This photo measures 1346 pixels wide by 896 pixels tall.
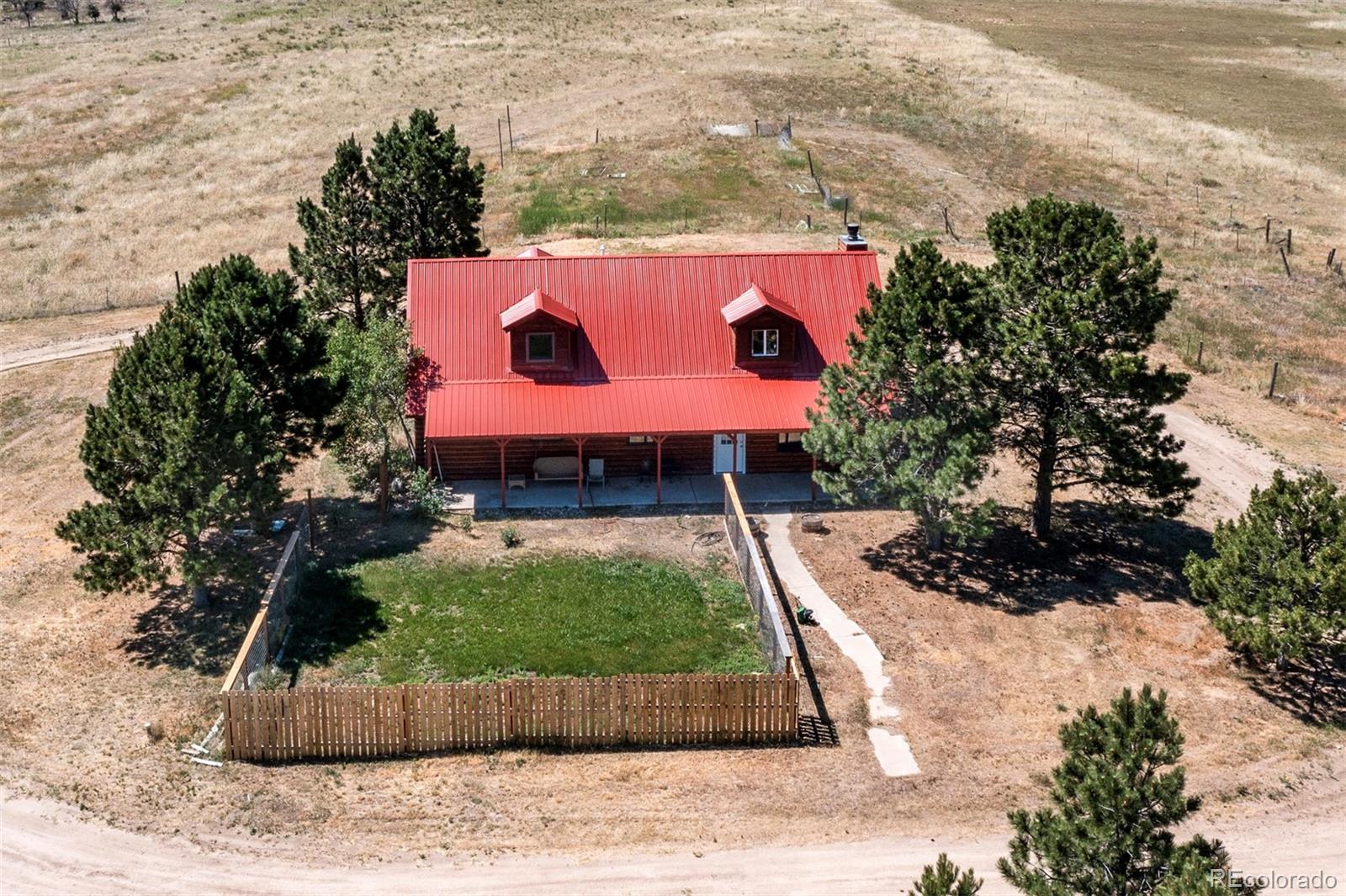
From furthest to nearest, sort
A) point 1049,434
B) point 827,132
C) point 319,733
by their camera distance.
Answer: point 827,132 < point 1049,434 < point 319,733

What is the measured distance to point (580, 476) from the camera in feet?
119

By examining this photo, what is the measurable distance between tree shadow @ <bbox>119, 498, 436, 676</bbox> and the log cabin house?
137 inches

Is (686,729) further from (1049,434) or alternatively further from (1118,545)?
(1118,545)

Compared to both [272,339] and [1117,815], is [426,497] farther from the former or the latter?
[1117,815]

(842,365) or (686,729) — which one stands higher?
(842,365)

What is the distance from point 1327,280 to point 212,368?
180 feet

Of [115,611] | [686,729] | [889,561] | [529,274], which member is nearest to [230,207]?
[529,274]

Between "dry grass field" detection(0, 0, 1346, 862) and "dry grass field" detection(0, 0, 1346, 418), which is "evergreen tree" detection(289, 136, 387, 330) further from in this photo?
"dry grass field" detection(0, 0, 1346, 418)

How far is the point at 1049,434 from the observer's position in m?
33.2

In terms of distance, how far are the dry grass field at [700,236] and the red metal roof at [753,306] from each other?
736cm

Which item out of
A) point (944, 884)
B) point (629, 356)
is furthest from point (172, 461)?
point (944, 884)

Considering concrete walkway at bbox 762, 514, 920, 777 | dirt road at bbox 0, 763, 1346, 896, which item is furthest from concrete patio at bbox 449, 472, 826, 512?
dirt road at bbox 0, 763, 1346, 896

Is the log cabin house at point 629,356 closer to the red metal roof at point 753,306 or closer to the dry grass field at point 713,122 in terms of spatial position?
the red metal roof at point 753,306

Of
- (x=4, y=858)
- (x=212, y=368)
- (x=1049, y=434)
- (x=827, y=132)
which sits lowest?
(x=4, y=858)
